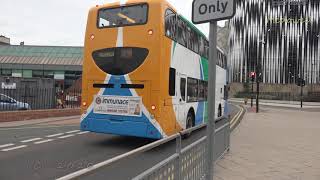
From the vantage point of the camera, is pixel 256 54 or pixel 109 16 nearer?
pixel 109 16

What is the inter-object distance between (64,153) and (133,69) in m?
2.74

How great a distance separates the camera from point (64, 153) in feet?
36.2

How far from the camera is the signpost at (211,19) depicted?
5602 mm

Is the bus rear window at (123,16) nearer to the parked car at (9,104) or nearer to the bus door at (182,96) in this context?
the bus door at (182,96)

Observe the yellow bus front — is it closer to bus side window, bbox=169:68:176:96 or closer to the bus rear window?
the bus rear window

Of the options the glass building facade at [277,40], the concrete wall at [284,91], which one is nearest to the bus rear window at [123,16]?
the concrete wall at [284,91]

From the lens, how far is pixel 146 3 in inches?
467

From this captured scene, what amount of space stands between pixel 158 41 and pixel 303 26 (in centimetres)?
9969

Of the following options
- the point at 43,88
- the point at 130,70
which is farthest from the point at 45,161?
the point at 43,88

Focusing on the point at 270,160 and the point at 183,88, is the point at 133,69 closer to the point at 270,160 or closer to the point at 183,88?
the point at 183,88

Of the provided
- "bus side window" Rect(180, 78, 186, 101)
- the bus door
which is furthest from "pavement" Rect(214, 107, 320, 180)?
"bus side window" Rect(180, 78, 186, 101)

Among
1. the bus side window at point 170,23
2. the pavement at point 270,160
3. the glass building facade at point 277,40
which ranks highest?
the glass building facade at point 277,40

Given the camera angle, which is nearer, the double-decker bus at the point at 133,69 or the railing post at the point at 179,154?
the railing post at the point at 179,154

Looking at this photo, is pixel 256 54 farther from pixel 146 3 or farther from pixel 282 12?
pixel 146 3
